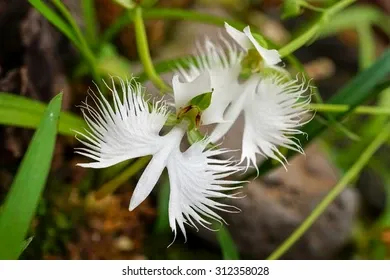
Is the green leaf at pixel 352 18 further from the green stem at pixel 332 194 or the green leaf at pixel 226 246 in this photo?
the green leaf at pixel 226 246

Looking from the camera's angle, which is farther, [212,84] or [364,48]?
[364,48]

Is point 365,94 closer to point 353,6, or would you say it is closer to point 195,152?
point 195,152

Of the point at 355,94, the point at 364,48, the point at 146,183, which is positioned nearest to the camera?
the point at 146,183

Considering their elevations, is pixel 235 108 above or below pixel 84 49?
below

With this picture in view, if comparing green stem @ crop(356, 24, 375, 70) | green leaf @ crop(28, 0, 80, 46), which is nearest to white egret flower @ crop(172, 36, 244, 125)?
green leaf @ crop(28, 0, 80, 46)

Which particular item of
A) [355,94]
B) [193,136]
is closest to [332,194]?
[355,94]

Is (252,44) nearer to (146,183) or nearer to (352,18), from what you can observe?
(146,183)

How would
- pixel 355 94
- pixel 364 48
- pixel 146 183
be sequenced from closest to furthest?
pixel 146 183 → pixel 355 94 → pixel 364 48

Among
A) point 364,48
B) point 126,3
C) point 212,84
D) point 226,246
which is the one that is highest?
point 364,48
